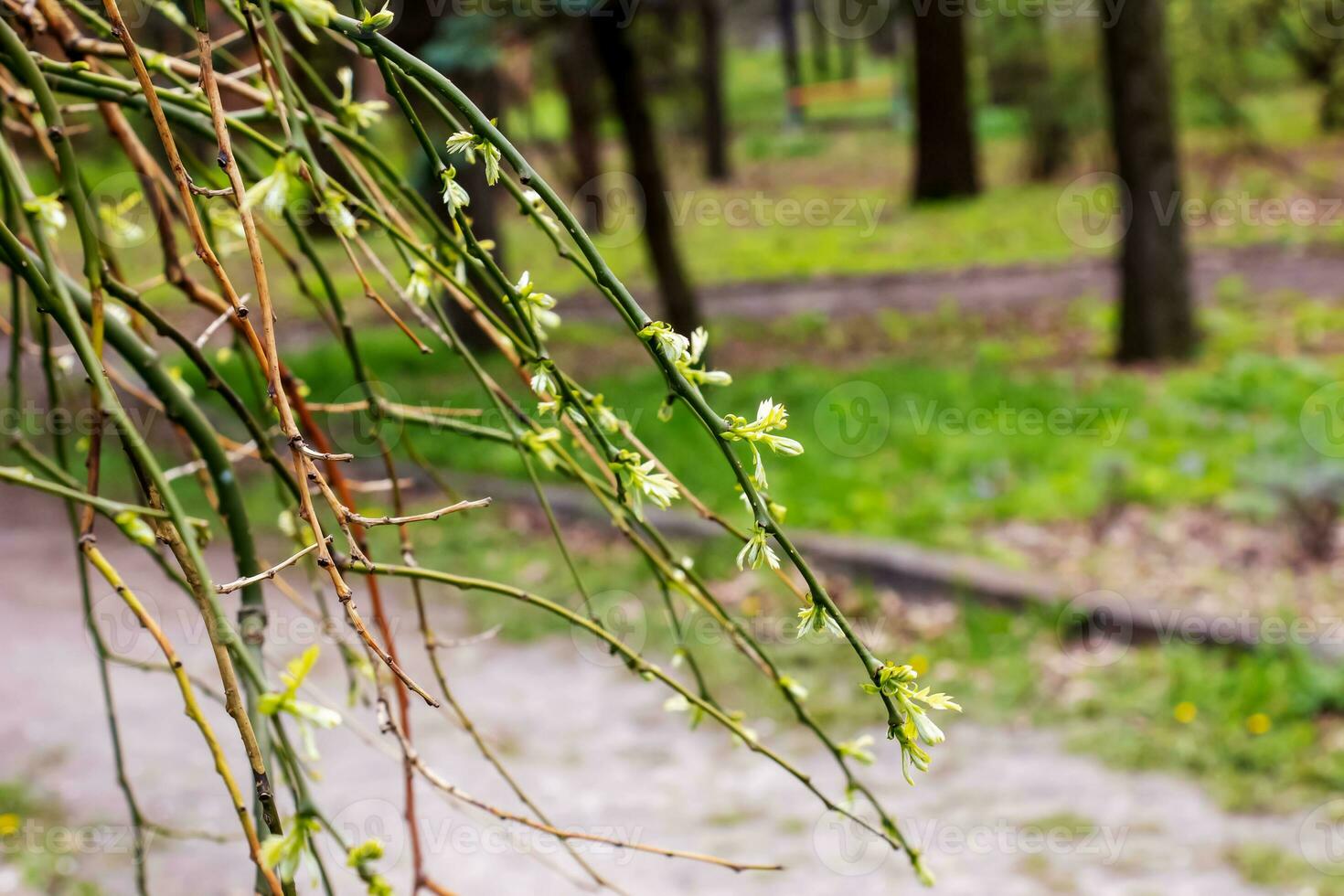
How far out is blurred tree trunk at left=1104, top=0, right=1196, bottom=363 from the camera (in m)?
7.44

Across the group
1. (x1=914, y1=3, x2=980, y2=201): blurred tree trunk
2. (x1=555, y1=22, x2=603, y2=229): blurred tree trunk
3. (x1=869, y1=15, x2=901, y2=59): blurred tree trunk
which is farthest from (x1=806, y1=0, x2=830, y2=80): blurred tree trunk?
(x1=555, y1=22, x2=603, y2=229): blurred tree trunk

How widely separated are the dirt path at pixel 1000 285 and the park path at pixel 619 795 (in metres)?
6.54

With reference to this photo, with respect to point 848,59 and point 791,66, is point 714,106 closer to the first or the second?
point 791,66

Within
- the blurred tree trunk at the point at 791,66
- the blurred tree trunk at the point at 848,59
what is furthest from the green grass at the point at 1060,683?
the blurred tree trunk at the point at 848,59

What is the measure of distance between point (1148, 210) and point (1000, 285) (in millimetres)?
3387

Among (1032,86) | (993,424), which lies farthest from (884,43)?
(993,424)

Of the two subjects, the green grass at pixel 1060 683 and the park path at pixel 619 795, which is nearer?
the park path at pixel 619 795

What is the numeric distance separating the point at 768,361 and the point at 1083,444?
3.25 metres

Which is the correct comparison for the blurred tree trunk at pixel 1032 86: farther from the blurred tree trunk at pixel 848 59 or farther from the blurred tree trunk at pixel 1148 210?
the blurred tree trunk at pixel 848 59

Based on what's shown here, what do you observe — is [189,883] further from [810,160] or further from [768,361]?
[810,160]

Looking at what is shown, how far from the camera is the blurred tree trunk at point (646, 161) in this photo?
27.0 feet

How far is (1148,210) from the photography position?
750 centimetres

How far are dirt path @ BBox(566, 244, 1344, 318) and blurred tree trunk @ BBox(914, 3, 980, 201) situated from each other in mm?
4428

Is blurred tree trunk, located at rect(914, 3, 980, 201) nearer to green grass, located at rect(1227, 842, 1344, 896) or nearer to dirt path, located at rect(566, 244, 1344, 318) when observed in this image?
dirt path, located at rect(566, 244, 1344, 318)
